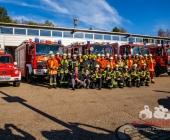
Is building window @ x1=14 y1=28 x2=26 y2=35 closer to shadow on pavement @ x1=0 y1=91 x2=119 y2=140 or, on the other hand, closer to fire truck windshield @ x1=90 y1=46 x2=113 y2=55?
fire truck windshield @ x1=90 y1=46 x2=113 y2=55

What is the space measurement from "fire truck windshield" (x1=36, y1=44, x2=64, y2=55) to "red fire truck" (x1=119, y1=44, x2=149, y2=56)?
484 centimetres

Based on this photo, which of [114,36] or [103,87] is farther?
[114,36]

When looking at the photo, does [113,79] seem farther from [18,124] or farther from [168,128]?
[18,124]

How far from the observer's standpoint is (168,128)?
14.1ft

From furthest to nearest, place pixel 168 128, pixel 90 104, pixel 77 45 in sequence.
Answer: pixel 77 45, pixel 90 104, pixel 168 128

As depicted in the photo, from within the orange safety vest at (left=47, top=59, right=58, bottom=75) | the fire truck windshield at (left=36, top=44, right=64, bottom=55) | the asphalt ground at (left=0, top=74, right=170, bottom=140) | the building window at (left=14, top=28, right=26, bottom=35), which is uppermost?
the building window at (left=14, top=28, right=26, bottom=35)

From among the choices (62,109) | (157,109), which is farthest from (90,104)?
(157,109)

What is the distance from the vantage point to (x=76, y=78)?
30.7ft

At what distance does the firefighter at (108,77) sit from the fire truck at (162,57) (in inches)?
266

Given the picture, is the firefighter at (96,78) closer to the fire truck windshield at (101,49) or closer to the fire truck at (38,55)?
the fire truck windshield at (101,49)

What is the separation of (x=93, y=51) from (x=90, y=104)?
5.74 m

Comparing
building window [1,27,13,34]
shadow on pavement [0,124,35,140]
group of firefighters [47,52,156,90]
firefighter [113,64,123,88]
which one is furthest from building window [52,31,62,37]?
shadow on pavement [0,124,35,140]

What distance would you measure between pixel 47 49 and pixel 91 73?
3.13 meters

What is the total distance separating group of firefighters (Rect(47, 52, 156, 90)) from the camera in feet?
31.3
